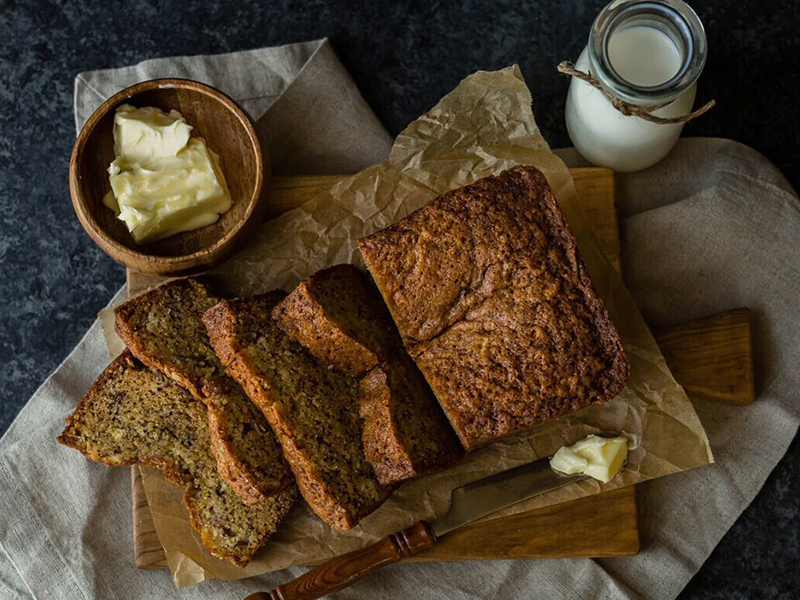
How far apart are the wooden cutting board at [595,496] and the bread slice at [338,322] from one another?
0.57 metres

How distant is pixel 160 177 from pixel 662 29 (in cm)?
222

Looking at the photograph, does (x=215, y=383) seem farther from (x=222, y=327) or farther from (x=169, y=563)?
(x=169, y=563)

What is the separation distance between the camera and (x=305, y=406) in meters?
3.54

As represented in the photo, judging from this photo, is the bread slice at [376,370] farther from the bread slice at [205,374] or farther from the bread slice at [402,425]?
the bread slice at [205,374]

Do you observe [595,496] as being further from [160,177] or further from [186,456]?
[160,177]

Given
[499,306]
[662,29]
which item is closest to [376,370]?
[499,306]

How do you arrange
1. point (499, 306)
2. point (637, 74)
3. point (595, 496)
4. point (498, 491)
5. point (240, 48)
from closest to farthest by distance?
1. point (499, 306)
2. point (637, 74)
3. point (498, 491)
4. point (595, 496)
5. point (240, 48)

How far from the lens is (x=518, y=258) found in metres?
3.47

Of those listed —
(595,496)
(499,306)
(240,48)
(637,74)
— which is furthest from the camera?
(240,48)

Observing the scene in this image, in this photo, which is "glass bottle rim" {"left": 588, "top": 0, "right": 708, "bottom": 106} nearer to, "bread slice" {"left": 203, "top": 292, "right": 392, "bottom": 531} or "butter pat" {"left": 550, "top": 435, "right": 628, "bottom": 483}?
"butter pat" {"left": 550, "top": 435, "right": 628, "bottom": 483}

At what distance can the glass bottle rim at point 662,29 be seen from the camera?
132 inches

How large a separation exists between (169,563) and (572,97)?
2829 mm

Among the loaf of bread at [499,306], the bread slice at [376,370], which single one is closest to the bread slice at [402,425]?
the bread slice at [376,370]

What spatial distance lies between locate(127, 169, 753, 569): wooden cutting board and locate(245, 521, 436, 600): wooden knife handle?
0.70 ft
